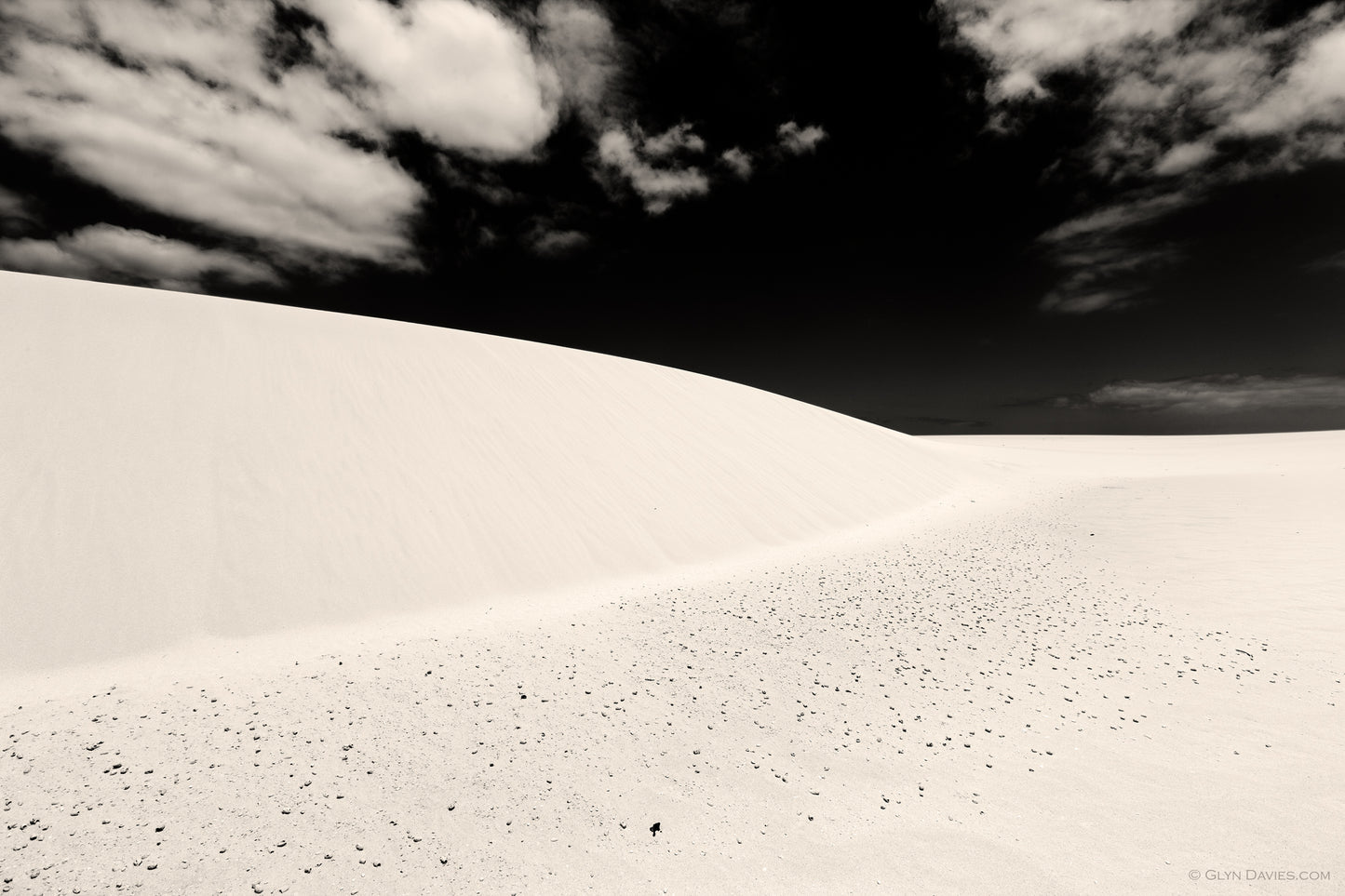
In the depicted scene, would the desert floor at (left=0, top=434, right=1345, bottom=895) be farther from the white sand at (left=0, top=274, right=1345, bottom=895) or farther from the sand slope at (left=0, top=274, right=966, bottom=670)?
the sand slope at (left=0, top=274, right=966, bottom=670)

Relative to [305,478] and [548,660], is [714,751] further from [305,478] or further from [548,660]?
[305,478]

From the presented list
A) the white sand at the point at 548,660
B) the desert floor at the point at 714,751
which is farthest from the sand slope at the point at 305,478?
the desert floor at the point at 714,751

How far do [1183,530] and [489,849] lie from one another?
14.3 meters

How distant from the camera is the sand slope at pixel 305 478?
655 centimetres

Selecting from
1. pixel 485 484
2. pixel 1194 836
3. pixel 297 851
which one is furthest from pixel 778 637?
pixel 485 484

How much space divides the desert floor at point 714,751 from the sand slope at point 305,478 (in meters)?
0.97

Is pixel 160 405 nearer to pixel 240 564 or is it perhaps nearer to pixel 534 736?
pixel 240 564

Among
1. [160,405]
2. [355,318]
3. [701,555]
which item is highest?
[355,318]

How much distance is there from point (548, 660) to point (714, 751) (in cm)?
213

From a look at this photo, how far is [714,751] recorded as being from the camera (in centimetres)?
428

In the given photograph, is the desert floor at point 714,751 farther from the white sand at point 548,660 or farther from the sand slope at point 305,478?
the sand slope at point 305,478

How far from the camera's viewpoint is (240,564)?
7.07 metres

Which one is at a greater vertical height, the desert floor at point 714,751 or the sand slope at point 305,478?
the sand slope at point 305,478

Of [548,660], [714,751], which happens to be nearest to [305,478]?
[548,660]
